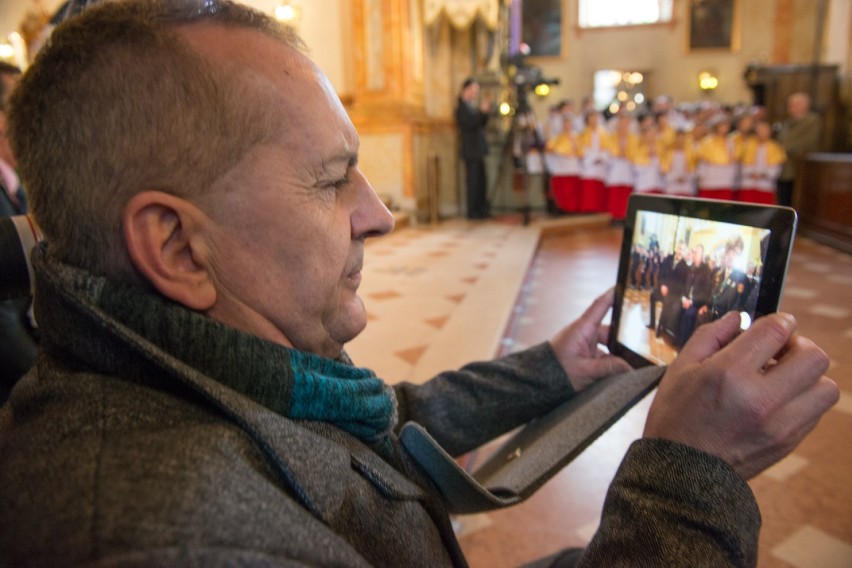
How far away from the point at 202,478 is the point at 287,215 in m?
0.26

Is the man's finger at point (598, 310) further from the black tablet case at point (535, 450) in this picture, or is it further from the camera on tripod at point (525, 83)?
the camera on tripod at point (525, 83)

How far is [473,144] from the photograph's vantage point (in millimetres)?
7164

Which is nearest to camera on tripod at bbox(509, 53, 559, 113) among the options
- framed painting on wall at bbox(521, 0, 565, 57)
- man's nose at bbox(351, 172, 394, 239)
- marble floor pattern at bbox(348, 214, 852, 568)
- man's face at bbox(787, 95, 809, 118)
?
marble floor pattern at bbox(348, 214, 852, 568)

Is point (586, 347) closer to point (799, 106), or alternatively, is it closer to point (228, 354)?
point (228, 354)

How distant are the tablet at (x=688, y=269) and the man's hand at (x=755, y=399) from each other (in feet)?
0.24

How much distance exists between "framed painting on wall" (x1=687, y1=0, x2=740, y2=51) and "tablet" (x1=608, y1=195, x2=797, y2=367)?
13.2 meters

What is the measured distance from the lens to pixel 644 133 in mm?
7094

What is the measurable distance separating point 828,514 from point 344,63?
6.66m

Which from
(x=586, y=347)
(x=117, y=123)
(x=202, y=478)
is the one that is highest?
(x=117, y=123)

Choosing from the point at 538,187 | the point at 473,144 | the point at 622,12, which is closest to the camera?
the point at 473,144

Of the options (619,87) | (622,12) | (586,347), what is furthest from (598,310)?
(622,12)

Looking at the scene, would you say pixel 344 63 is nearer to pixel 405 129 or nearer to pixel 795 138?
pixel 405 129

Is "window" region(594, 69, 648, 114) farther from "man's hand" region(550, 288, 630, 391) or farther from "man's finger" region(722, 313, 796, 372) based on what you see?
"man's finger" region(722, 313, 796, 372)

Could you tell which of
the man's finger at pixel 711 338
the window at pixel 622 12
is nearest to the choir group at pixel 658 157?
the window at pixel 622 12
